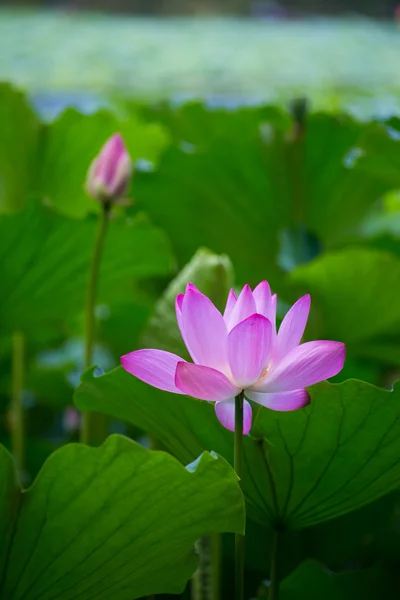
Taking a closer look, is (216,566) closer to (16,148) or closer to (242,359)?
(242,359)

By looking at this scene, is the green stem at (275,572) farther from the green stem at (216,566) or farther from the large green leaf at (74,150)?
the large green leaf at (74,150)

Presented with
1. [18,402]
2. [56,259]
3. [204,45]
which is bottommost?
[204,45]

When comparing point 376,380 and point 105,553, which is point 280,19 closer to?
point 376,380

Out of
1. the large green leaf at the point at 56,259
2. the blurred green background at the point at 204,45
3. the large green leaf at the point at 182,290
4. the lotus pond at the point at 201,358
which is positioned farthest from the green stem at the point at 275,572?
the blurred green background at the point at 204,45

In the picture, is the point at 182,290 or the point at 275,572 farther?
the point at 182,290

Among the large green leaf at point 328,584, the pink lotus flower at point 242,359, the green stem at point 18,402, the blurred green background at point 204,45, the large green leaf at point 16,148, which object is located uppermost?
the pink lotus flower at point 242,359

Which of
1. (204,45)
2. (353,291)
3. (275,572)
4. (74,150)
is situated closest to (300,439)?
(275,572)

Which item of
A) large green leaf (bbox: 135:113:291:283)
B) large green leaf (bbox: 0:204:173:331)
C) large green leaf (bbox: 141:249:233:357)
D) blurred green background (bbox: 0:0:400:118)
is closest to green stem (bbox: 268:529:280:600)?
large green leaf (bbox: 141:249:233:357)
